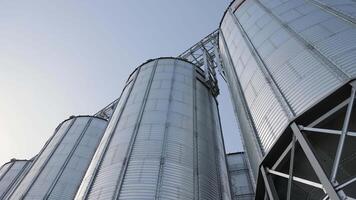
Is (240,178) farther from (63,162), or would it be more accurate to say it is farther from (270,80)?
(270,80)

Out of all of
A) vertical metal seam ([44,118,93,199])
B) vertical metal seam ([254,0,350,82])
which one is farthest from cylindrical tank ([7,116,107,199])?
vertical metal seam ([254,0,350,82])

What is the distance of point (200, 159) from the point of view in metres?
15.7

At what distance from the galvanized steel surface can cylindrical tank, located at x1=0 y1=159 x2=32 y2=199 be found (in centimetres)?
2376

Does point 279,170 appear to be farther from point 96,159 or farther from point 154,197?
point 96,159

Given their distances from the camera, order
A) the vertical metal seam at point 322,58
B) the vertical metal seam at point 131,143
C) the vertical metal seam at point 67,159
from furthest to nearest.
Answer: the vertical metal seam at point 67,159 < the vertical metal seam at point 131,143 < the vertical metal seam at point 322,58

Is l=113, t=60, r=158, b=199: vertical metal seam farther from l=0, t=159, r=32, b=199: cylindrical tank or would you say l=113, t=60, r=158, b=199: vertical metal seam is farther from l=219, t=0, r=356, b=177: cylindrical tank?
l=0, t=159, r=32, b=199: cylindrical tank

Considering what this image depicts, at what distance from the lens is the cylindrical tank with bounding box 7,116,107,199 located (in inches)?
885

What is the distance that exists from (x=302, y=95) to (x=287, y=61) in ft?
7.19

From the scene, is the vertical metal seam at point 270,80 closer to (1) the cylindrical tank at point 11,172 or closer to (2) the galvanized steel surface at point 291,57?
(2) the galvanized steel surface at point 291,57

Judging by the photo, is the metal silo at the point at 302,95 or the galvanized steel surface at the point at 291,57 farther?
the galvanized steel surface at the point at 291,57

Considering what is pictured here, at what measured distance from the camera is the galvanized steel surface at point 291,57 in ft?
35.3

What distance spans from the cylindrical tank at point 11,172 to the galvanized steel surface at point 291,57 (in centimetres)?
2376

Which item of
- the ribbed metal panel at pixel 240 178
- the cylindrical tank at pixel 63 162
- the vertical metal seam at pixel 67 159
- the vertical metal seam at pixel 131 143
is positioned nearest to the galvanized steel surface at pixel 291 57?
the vertical metal seam at pixel 131 143

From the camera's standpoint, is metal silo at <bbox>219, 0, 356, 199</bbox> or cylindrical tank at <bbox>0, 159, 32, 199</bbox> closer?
metal silo at <bbox>219, 0, 356, 199</bbox>
